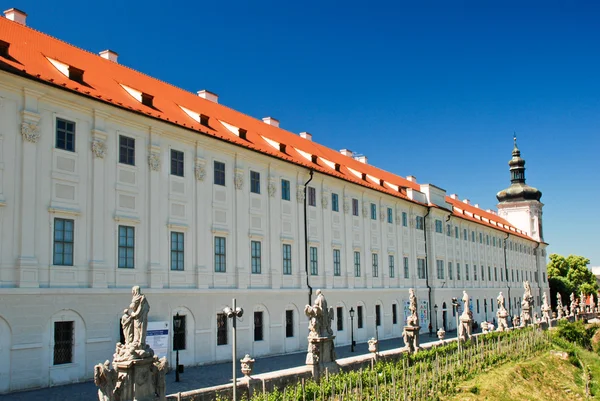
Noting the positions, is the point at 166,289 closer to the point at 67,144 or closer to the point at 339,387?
the point at 67,144

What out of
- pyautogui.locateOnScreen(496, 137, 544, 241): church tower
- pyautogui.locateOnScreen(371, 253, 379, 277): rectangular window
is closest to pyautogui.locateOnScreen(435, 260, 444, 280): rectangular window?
pyautogui.locateOnScreen(371, 253, 379, 277): rectangular window

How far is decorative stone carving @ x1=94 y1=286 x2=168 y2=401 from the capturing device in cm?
1401

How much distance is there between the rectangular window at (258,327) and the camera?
29328 mm

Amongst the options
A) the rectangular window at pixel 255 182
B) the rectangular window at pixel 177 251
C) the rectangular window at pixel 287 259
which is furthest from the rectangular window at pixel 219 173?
the rectangular window at pixel 287 259

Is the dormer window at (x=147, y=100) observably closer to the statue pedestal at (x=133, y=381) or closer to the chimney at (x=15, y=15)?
the chimney at (x=15, y=15)

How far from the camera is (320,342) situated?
2081 centimetres

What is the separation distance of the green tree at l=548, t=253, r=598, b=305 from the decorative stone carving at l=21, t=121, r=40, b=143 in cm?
8723

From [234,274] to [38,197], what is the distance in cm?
1020

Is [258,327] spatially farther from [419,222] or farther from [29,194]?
[419,222]

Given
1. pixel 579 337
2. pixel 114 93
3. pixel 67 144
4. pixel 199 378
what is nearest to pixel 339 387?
pixel 199 378

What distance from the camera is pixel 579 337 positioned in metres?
50.4

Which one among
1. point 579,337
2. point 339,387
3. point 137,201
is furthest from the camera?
point 579,337

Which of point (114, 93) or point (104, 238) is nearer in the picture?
point (104, 238)

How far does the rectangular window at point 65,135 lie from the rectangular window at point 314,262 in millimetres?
15574
